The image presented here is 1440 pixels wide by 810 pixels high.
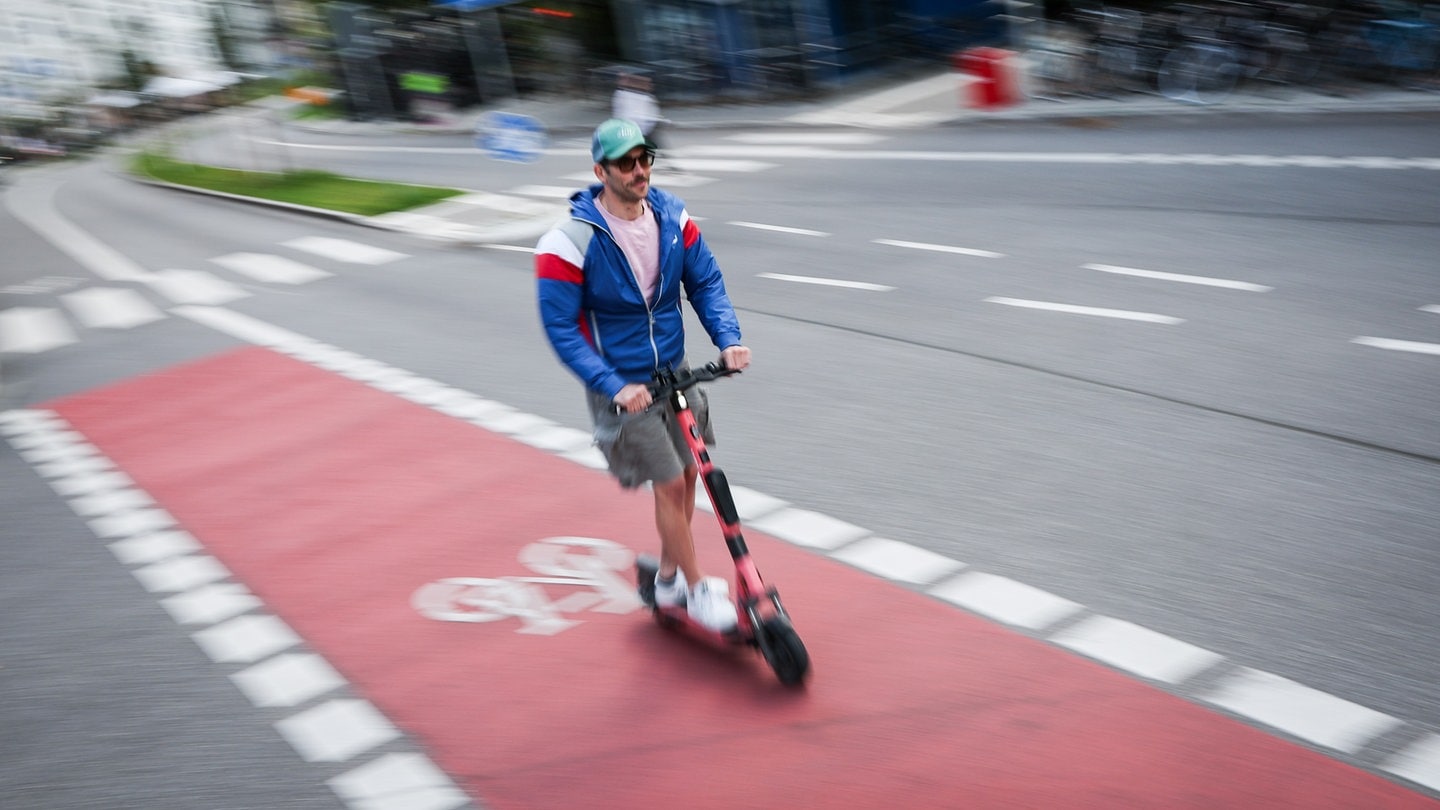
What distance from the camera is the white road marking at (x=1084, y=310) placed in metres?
9.17

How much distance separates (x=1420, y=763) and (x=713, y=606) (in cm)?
245

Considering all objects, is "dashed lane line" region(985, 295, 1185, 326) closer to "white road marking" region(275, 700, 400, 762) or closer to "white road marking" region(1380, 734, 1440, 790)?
"white road marking" region(1380, 734, 1440, 790)

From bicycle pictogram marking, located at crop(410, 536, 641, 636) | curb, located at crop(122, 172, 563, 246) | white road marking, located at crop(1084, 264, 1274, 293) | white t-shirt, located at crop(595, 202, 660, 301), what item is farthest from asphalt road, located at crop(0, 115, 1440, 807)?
white t-shirt, located at crop(595, 202, 660, 301)

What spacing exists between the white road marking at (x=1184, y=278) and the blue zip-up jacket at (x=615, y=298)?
19.8 feet

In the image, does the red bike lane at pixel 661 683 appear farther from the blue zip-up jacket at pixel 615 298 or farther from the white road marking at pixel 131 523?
the blue zip-up jacket at pixel 615 298

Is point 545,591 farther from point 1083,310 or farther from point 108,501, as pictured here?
point 1083,310

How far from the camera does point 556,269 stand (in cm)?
453

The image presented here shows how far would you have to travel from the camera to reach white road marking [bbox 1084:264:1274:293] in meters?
9.58

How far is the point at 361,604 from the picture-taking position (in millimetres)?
6211

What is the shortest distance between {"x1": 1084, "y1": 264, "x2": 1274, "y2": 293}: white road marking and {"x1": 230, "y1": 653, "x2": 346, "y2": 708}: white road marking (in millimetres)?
7163

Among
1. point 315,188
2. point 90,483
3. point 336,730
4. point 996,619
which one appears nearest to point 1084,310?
point 996,619

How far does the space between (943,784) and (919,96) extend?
22584 millimetres

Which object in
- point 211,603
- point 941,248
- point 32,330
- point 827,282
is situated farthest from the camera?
point 32,330

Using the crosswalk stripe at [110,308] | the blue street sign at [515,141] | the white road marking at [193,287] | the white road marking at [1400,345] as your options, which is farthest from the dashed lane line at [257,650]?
the blue street sign at [515,141]
